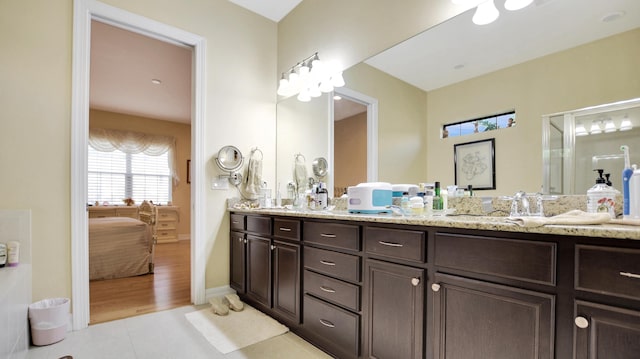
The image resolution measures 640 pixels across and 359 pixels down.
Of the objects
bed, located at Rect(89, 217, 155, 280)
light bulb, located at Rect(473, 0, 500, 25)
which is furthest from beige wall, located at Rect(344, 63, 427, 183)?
bed, located at Rect(89, 217, 155, 280)

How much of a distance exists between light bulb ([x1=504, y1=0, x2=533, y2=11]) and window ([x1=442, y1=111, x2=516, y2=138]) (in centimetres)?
Answer: 55

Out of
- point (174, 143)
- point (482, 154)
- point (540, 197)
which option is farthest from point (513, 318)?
point (174, 143)

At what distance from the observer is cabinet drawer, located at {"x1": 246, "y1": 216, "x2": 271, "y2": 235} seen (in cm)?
237

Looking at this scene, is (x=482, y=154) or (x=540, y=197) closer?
(x=540, y=197)

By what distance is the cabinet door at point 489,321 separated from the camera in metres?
1.01

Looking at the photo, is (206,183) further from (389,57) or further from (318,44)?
(389,57)

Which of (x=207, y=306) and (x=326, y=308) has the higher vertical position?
(x=326, y=308)

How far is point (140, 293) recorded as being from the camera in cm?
304

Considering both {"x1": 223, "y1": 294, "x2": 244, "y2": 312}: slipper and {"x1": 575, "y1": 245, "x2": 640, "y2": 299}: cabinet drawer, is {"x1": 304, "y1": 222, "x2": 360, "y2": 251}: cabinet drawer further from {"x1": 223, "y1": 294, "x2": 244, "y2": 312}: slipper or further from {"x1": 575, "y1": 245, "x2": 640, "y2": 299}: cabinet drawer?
{"x1": 223, "y1": 294, "x2": 244, "y2": 312}: slipper

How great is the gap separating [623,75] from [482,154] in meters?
0.66

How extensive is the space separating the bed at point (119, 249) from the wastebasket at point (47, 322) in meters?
1.56

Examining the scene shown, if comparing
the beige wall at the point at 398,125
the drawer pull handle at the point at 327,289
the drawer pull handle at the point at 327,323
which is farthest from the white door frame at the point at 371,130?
the drawer pull handle at the point at 327,323

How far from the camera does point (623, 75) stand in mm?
1317

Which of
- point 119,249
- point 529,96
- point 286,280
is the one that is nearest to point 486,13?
point 529,96
